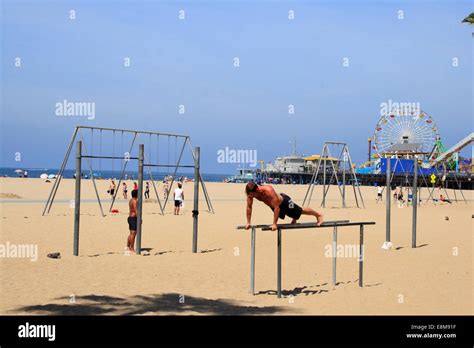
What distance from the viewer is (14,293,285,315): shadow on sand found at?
24.4 ft

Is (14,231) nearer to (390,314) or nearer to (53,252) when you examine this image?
(53,252)

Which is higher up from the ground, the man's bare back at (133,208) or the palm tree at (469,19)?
the palm tree at (469,19)

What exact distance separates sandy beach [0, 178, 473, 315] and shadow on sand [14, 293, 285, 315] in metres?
0.01

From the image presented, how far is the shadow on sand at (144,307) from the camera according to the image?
7.45 metres

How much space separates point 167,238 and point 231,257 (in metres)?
3.62

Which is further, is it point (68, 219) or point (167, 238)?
point (68, 219)

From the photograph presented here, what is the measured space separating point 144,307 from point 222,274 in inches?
118

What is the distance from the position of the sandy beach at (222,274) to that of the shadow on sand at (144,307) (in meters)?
0.01
